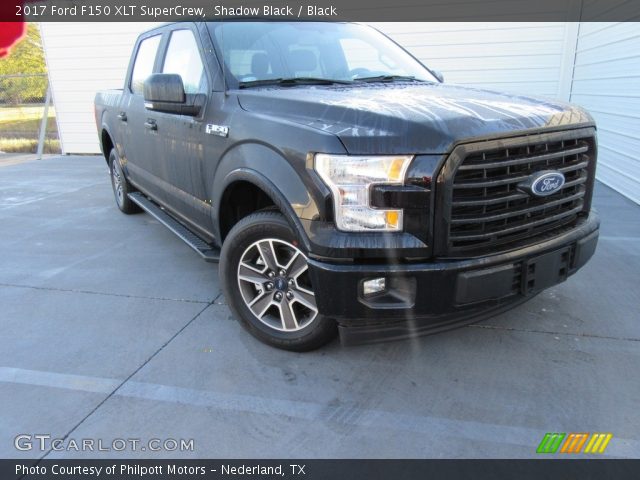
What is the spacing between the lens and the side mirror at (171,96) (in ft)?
10.8

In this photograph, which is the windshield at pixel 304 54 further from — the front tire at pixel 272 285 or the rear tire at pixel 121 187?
the rear tire at pixel 121 187

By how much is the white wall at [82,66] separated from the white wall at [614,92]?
863cm

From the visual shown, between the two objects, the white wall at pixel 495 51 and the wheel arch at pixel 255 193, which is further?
the white wall at pixel 495 51

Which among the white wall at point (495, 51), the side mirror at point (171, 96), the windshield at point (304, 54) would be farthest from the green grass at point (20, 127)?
the windshield at point (304, 54)

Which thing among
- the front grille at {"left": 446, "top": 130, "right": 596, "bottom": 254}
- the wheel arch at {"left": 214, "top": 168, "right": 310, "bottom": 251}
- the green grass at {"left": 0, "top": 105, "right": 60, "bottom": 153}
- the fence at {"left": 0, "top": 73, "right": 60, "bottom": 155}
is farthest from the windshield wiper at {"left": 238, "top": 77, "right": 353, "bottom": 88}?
the green grass at {"left": 0, "top": 105, "right": 60, "bottom": 153}

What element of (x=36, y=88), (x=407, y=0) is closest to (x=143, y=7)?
(x=36, y=88)

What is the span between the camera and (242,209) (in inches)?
137

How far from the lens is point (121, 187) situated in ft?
20.6

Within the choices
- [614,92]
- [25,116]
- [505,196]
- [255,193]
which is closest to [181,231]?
[255,193]

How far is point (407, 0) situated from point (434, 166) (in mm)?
7874

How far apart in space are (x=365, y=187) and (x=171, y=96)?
68.0 inches

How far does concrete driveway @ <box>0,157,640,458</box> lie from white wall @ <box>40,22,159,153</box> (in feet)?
26.9
